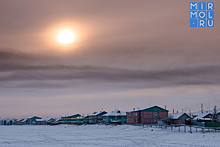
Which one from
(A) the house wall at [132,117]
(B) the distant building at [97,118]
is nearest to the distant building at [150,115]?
(A) the house wall at [132,117]

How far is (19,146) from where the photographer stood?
3934 centimetres

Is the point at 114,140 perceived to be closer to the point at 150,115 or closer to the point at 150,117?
the point at 150,117

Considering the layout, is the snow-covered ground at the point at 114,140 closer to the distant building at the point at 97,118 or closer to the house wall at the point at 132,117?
the house wall at the point at 132,117

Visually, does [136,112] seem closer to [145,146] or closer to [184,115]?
[184,115]

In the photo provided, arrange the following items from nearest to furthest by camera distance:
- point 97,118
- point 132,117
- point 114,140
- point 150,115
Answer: point 114,140, point 150,115, point 132,117, point 97,118

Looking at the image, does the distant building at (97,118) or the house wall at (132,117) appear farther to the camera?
the distant building at (97,118)

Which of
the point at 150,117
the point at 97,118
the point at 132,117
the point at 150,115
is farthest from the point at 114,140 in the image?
the point at 97,118

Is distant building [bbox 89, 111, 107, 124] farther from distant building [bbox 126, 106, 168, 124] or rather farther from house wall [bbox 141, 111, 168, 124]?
house wall [bbox 141, 111, 168, 124]

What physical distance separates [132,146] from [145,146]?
2121mm

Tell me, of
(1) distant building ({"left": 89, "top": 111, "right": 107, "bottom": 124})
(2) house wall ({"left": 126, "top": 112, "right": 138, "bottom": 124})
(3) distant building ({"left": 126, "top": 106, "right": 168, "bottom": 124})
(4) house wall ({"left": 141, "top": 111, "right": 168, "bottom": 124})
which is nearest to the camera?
(4) house wall ({"left": 141, "top": 111, "right": 168, "bottom": 124})

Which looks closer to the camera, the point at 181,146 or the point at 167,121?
the point at 181,146

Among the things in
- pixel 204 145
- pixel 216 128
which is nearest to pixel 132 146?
pixel 204 145

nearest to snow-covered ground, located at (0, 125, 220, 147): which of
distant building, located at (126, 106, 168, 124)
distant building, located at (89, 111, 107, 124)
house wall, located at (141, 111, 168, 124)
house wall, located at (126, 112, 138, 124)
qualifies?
house wall, located at (141, 111, 168, 124)

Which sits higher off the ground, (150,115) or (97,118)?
(150,115)
